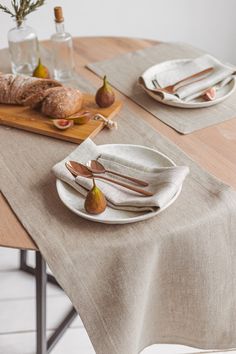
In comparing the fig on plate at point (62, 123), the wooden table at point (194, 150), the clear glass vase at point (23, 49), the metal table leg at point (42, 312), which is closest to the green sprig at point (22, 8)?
the clear glass vase at point (23, 49)

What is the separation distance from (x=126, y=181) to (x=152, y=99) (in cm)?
47

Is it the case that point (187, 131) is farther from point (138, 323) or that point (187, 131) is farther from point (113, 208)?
point (138, 323)

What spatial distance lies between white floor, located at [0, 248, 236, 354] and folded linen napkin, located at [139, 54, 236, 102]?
0.82 m

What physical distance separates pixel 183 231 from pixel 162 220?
0.05 metres

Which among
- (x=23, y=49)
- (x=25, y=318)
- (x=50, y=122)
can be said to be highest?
(x=23, y=49)

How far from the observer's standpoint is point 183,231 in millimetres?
1122

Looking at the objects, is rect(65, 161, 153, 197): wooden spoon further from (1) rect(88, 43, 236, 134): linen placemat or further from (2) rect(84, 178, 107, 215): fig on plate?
(1) rect(88, 43, 236, 134): linen placemat

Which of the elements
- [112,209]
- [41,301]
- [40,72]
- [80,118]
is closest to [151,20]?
[40,72]

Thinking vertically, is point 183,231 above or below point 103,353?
above

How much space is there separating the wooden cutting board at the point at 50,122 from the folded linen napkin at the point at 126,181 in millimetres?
93

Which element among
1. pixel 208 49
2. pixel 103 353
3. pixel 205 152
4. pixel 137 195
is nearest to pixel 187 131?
pixel 205 152

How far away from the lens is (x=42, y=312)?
1.61m

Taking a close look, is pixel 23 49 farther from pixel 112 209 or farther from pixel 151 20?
pixel 151 20

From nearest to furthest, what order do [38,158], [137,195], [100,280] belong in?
[100,280] < [137,195] < [38,158]
